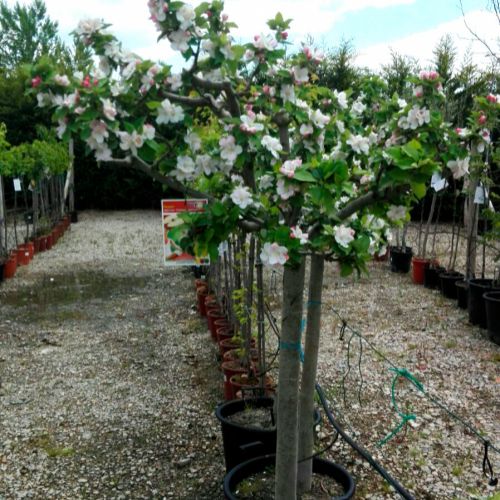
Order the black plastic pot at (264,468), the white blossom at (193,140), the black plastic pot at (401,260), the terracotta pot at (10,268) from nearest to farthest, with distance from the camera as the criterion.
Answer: the white blossom at (193,140), the black plastic pot at (264,468), the terracotta pot at (10,268), the black plastic pot at (401,260)

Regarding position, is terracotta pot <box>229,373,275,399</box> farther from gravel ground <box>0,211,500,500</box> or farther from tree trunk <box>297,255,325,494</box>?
tree trunk <box>297,255,325,494</box>

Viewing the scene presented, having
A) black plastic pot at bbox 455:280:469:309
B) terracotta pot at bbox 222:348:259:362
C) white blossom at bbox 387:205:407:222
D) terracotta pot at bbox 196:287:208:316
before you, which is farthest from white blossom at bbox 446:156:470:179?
black plastic pot at bbox 455:280:469:309

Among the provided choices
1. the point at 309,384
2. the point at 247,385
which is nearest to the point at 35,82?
the point at 309,384

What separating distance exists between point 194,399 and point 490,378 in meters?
2.06

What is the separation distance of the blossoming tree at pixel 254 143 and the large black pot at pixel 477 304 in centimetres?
365

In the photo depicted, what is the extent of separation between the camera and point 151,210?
17547 millimetres

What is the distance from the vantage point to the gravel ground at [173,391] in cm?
312

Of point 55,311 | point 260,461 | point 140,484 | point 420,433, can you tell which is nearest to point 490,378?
point 420,433

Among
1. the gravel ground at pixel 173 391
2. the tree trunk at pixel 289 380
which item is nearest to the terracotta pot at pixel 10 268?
the gravel ground at pixel 173 391

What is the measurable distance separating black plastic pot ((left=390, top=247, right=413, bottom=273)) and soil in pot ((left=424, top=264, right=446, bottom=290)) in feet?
2.82

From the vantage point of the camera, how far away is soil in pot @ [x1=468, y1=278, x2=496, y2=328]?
563cm

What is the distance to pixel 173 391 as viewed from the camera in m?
4.26

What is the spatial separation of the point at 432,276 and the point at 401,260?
41.6 inches

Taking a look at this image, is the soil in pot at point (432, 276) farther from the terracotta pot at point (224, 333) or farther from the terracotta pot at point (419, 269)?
the terracotta pot at point (224, 333)
